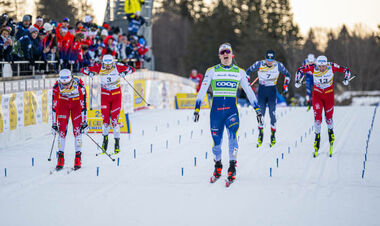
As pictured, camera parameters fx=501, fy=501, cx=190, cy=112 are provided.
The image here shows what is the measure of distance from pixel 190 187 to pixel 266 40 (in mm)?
52558

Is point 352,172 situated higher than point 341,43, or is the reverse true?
point 341,43

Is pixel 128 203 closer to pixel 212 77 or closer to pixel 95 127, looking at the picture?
pixel 212 77

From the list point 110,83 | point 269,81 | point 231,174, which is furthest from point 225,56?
point 269,81

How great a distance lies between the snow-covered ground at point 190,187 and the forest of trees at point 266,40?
45.3 m

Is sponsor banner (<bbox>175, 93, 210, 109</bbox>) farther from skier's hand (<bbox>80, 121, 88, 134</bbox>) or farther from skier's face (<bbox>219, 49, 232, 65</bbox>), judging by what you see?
skier's face (<bbox>219, 49, 232, 65</bbox>)

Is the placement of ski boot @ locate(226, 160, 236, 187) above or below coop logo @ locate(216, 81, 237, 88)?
below

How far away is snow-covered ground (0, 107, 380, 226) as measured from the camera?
673 centimetres

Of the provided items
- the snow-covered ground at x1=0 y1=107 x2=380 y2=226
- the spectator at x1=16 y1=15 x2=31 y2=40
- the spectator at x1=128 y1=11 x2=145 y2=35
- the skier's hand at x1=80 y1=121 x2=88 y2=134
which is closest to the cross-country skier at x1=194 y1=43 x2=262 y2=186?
the snow-covered ground at x1=0 y1=107 x2=380 y2=226

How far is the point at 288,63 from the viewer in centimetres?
5909

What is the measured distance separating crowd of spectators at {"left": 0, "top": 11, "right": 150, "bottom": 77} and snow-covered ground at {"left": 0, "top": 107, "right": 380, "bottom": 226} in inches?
107

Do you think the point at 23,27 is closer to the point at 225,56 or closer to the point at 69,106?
the point at 69,106

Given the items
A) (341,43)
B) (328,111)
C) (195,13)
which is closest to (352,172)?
(328,111)

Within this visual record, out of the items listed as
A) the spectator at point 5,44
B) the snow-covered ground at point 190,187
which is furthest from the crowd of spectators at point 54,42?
the snow-covered ground at point 190,187

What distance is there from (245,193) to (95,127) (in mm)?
7732
